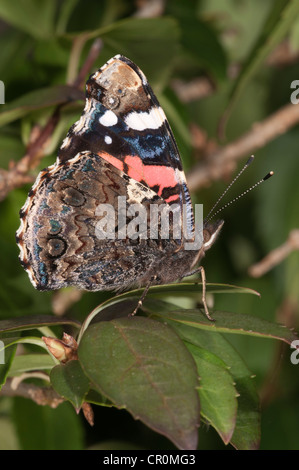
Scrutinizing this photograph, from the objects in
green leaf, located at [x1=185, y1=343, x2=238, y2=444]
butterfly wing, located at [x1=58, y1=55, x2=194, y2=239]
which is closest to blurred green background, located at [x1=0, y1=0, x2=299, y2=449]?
butterfly wing, located at [x1=58, y1=55, x2=194, y2=239]

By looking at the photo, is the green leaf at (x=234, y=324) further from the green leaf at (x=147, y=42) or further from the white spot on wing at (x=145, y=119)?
the green leaf at (x=147, y=42)

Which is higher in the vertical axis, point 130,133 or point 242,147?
point 242,147

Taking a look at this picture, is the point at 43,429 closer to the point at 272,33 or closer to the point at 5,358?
the point at 5,358

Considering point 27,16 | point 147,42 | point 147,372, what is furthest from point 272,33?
point 147,372

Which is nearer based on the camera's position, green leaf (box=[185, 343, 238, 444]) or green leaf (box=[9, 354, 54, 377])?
green leaf (box=[185, 343, 238, 444])

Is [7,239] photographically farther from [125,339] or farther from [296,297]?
[296,297]

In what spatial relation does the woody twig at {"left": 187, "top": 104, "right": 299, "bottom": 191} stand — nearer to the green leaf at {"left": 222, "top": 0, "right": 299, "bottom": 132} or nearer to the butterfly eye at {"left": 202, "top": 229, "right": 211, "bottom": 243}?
the green leaf at {"left": 222, "top": 0, "right": 299, "bottom": 132}

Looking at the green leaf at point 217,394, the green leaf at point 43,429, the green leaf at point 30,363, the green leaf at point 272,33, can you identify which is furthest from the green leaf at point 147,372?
the green leaf at point 272,33
